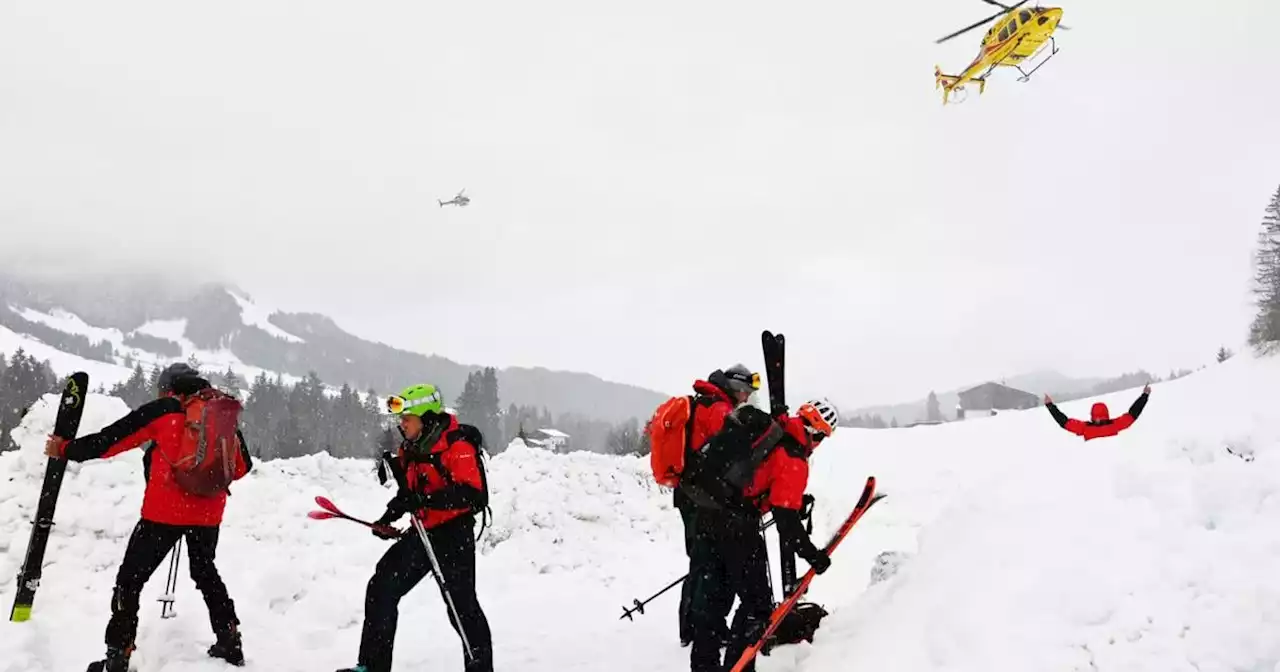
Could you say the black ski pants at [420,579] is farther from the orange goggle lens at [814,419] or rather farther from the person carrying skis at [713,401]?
the orange goggle lens at [814,419]

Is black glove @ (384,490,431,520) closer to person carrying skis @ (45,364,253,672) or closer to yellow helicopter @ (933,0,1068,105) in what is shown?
person carrying skis @ (45,364,253,672)

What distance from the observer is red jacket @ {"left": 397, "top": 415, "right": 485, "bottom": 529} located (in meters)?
5.60

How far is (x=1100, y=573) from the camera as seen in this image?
13.8 ft

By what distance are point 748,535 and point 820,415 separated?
41.9 inches

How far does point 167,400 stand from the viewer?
5.90m

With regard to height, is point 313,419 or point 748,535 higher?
point 313,419

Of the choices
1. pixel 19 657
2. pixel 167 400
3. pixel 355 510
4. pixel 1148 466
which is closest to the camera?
pixel 1148 466

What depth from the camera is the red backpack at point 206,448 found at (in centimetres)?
578

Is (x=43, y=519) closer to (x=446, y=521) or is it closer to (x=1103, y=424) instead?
(x=446, y=521)

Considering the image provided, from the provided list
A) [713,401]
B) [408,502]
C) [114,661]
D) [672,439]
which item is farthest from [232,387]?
[713,401]

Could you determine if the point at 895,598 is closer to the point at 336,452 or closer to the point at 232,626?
the point at 232,626

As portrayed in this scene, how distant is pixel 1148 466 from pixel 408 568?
5.29 meters

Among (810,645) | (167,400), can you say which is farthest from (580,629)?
(167,400)

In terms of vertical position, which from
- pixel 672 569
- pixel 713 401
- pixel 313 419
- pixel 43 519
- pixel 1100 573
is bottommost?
pixel 672 569
